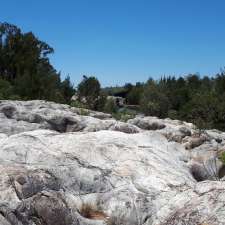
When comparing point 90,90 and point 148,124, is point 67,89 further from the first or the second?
point 148,124

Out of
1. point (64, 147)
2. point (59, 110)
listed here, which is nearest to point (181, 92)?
point (59, 110)

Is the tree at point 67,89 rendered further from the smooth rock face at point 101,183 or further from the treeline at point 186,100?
the smooth rock face at point 101,183

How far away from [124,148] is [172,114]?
57.0 meters

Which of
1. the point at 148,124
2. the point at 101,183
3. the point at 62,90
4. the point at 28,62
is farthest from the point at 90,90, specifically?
the point at 101,183

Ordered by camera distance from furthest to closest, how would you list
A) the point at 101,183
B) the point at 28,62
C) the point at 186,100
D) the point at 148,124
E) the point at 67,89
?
the point at 186,100 → the point at 67,89 → the point at 28,62 → the point at 148,124 → the point at 101,183

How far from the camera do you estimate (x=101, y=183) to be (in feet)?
36.4

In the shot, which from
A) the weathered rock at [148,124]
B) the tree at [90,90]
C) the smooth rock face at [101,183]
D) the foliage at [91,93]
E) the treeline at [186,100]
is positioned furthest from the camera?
the tree at [90,90]

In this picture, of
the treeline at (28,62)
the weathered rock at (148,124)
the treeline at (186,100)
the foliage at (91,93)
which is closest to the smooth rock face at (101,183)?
the weathered rock at (148,124)

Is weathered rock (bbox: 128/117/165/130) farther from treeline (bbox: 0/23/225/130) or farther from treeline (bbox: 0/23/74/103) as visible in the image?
treeline (bbox: 0/23/74/103)

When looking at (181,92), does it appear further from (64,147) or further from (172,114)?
(64,147)

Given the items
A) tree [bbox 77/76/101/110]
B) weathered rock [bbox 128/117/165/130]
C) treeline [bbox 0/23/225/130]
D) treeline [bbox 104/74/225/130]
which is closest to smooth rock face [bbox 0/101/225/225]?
weathered rock [bbox 128/117/165/130]

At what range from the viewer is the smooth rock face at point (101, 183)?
915 cm

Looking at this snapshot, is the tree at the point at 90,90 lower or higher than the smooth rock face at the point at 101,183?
higher

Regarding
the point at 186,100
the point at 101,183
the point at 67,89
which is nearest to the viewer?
the point at 101,183
